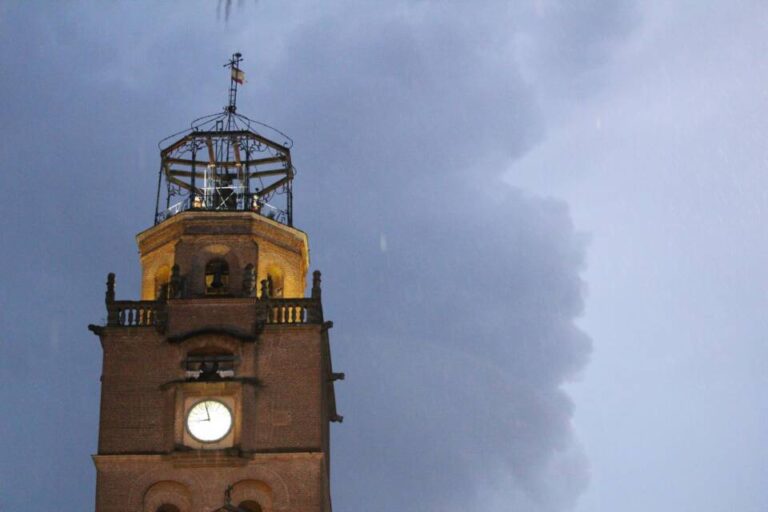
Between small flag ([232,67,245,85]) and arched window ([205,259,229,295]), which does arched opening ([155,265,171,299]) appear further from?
small flag ([232,67,245,85])

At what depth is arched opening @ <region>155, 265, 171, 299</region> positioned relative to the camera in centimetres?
6638

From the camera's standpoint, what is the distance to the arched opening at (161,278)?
66.4 metres

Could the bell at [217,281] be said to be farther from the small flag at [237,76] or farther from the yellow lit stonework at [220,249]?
the small flag at [237,76]

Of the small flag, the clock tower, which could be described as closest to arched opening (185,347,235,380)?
the clock tower

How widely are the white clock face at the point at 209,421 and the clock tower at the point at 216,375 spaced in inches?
1.2

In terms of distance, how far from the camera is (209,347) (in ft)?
210

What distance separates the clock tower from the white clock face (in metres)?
0.03

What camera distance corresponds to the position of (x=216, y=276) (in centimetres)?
6606

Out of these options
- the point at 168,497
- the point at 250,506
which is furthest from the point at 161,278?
the point at 250,506

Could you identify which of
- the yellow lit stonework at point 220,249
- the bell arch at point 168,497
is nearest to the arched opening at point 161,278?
the yellow lit stonework at point 220,249

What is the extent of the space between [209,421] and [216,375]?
149 cm

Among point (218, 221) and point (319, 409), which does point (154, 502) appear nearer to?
point (319, 409)

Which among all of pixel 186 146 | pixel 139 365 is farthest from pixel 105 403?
pixel 186 146

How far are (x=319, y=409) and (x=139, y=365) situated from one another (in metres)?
5.74
